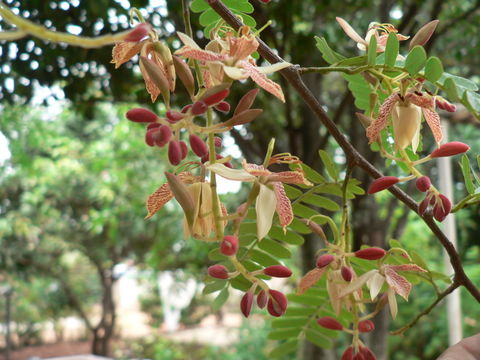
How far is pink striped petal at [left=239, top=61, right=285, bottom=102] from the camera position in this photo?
0.62ft

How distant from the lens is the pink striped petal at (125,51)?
0.75 ft

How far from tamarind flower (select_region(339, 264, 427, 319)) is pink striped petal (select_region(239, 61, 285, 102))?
10 centimetres

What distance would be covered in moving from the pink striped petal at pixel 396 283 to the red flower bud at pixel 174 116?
128 millimetres

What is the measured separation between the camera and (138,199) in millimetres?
3043

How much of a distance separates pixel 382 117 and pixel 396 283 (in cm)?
8

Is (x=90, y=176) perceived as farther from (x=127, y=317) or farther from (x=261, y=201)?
(x=261, y=201)

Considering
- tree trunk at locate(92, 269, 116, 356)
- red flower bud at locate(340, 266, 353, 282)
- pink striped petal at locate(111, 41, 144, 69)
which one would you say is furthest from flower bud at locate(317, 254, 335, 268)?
tree trunk at locate(92, 269, 116, 356)

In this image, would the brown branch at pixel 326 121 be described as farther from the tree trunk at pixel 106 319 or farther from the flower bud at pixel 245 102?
the tree trunk at pixel 106 319

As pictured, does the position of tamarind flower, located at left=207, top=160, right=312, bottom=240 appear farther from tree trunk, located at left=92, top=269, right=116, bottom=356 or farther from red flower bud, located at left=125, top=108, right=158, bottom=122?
tree trunk, located at left=92, top=269, right=116, bottom=356

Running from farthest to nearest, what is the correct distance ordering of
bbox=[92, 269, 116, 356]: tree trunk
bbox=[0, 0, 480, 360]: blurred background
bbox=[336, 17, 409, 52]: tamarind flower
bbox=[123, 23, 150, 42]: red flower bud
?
bbox=[92, 269, 116, 356]: tree trunk < bbox=[0, 0, 480, 360]: blurred background < bbox=[336, 17, 409, 52]: tamarind flower < bbox=[123, 23, 150, 42]: red flower bud

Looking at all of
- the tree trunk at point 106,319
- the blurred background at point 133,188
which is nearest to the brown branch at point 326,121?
the blurred background at point 133,188

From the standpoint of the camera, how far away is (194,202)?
0.20 meters

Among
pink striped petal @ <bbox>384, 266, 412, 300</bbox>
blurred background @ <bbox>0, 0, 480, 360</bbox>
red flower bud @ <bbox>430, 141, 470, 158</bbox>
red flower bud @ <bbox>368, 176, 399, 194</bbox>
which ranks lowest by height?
blurred background @ <bbox>0, 0, 480, 360</bbox>

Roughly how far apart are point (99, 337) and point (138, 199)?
67.7 inches
